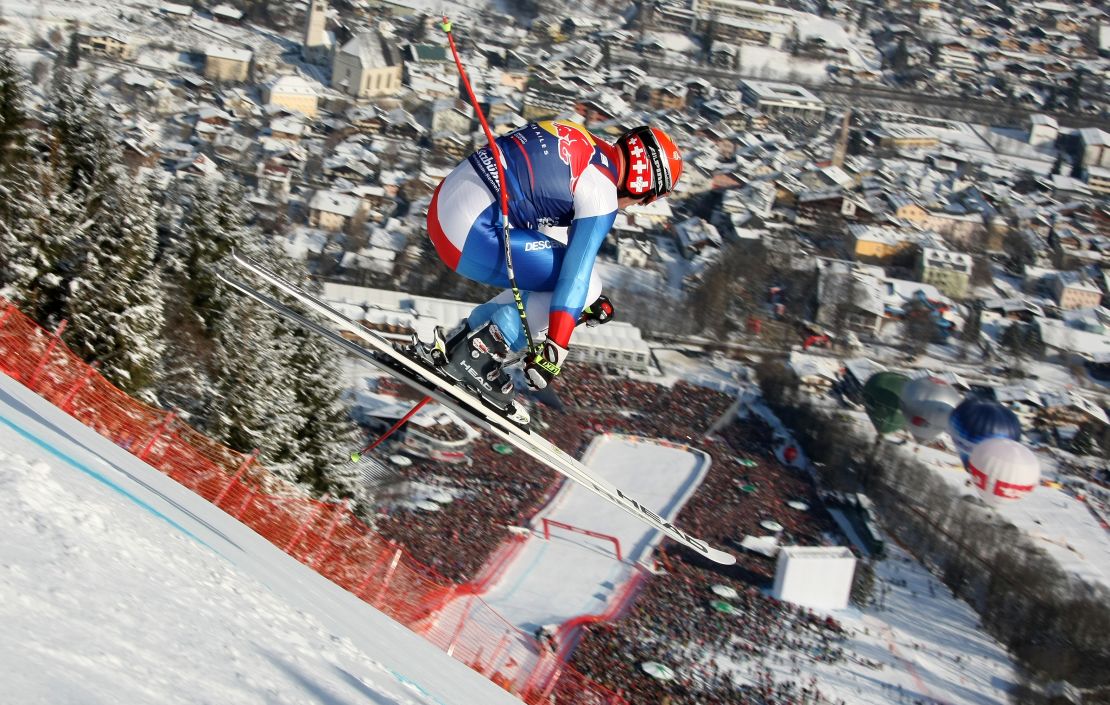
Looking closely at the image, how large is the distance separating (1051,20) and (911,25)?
33.9 feet

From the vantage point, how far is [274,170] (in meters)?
36.9

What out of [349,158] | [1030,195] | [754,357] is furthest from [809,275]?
[1030,195]

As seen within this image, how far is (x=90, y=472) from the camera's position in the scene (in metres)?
5.06

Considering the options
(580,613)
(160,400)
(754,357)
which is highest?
(160,400)

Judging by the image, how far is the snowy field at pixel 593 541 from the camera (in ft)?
51.9

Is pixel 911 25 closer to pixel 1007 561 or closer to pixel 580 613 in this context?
pixel 1007 561

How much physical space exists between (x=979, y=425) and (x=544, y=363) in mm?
22067

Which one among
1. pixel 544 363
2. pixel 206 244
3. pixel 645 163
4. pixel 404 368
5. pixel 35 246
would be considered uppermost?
pixel 645 163

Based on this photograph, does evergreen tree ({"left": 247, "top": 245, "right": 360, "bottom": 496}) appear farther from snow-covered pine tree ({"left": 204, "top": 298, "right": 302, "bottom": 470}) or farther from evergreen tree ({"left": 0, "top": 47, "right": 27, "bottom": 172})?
evergreen tree ({"left": 0, "top": 47, "right": 27, "bottom": 172})

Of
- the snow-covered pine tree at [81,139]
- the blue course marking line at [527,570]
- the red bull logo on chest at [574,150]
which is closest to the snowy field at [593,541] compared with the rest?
the blue course marking line at [527,570]

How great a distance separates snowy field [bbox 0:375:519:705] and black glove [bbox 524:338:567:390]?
1.25 m

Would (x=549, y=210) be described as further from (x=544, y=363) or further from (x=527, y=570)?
(x=527, y=570)

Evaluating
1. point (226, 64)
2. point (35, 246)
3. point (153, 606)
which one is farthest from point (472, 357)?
point (226, 64)

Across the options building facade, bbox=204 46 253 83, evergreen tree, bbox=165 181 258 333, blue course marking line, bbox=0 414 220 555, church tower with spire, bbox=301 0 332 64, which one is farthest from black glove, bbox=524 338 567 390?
church tower with spire, bbox=301 0 332 64
